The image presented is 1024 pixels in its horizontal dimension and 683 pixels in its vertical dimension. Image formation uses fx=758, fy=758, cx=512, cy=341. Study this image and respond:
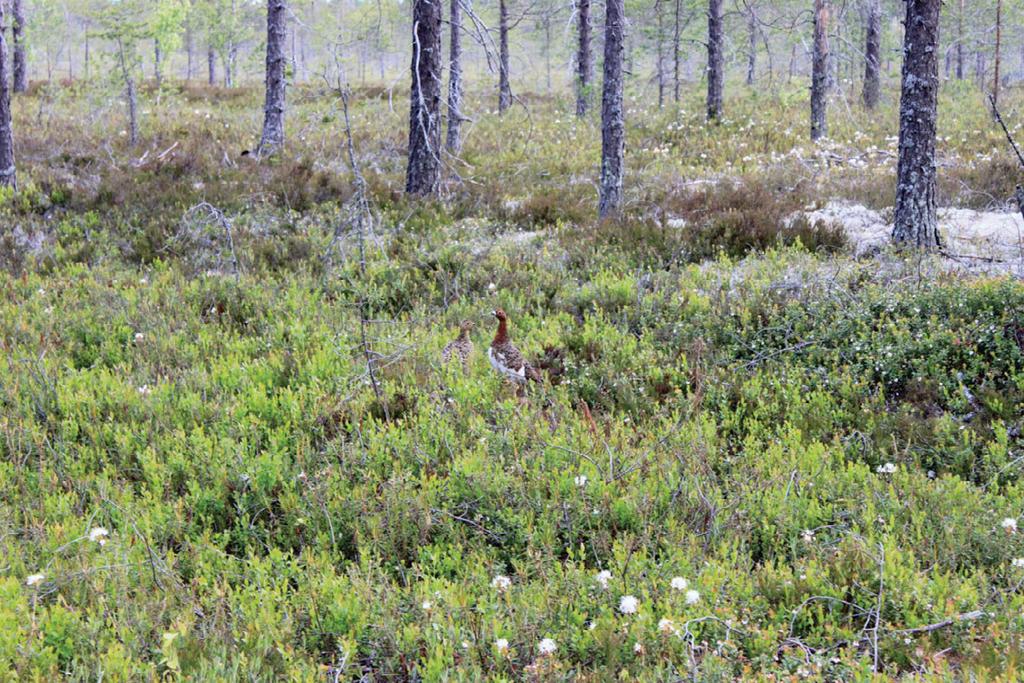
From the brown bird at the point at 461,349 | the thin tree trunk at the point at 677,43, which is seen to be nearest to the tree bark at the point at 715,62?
the thin tree trunk at the point at 677,43

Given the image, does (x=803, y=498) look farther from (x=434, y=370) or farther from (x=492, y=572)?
(x=434, y=370)

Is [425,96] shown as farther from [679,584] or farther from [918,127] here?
[679,584]

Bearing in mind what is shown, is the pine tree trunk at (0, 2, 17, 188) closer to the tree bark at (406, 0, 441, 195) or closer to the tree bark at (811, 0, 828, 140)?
the tree bark at (406, 0, 441, 195)

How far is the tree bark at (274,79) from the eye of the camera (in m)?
15.5

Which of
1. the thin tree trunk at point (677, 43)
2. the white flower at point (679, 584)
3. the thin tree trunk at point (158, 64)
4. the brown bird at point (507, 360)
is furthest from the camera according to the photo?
the thin tree trunk at point (677, 43)

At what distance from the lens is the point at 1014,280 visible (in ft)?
22.4

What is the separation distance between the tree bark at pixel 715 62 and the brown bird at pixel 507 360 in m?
15.9

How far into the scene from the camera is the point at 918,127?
888cm

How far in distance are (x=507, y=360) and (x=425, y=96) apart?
795 centimetres

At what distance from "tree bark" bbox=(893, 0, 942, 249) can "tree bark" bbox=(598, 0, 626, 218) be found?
375 centimetres

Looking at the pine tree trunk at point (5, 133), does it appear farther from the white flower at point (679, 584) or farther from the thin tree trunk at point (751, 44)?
the thin tree trunk at point (751, 44)

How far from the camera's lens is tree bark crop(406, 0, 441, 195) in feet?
39.9

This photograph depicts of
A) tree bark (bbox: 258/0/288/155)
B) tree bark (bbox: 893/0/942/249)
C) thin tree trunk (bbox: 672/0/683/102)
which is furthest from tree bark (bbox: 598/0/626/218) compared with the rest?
thin tree trunk (bbox: 672/0/683/102)

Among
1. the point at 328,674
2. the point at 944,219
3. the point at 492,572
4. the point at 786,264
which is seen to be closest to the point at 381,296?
the point at 786,264
